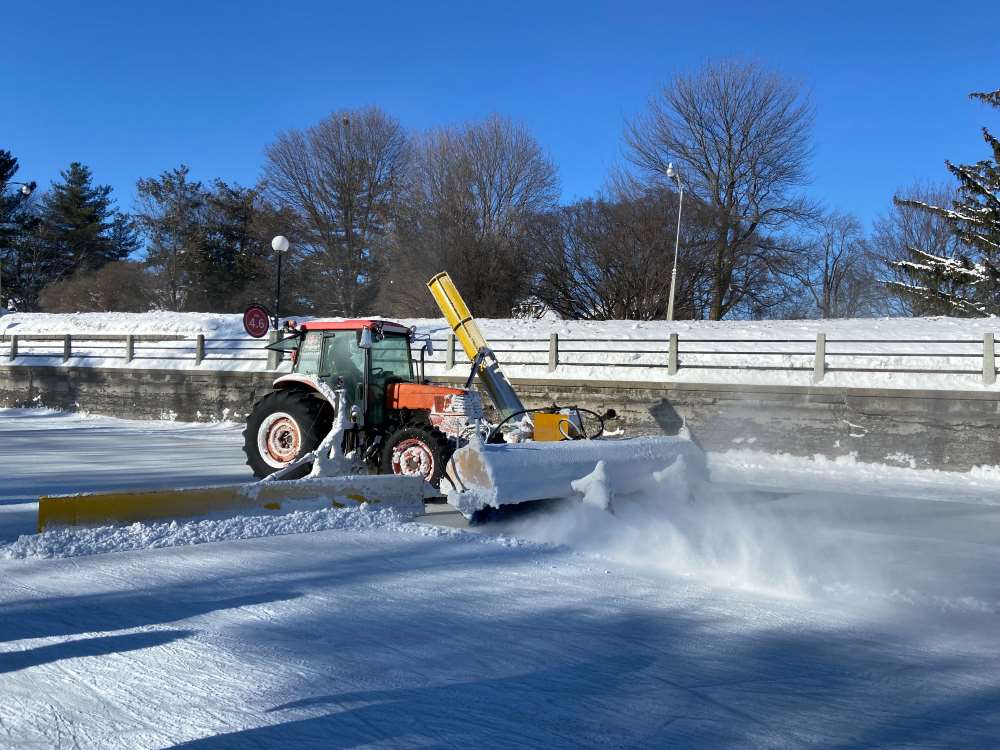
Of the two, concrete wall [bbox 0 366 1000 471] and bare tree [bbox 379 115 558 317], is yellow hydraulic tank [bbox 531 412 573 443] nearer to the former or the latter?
concrete wall [bbox 0 366 1000 471]

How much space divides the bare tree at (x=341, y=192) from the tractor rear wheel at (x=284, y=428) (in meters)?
25.9

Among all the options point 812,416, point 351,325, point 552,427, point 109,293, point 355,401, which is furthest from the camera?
point 109,293

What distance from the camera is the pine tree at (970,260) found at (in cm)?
2530

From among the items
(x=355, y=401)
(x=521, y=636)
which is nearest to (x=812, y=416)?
(x=355, y=401)

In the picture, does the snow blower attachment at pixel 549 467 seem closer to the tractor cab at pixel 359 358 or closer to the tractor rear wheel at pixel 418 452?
the tractor rear wheel at pixel 418 452

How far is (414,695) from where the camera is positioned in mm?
3443

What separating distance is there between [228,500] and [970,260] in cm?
2569

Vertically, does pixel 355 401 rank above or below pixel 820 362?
below

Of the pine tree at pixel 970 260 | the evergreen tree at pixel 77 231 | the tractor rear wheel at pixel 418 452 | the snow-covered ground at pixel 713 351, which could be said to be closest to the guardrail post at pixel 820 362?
the snow-covered ground at pixel 713 351

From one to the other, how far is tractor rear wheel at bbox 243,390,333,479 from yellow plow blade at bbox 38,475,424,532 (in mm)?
2139

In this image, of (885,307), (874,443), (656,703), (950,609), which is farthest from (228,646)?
(885,307)

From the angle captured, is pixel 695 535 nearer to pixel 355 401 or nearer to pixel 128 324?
Answer: pixel 355 401

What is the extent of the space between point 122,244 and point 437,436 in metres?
43.3

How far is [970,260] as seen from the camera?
26.0 meters
